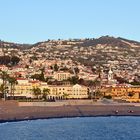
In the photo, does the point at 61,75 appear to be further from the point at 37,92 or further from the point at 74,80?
the point at 37,92

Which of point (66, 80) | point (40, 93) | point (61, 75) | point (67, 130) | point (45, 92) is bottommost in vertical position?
point (67, 130)

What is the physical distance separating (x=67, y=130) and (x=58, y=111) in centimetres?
2328

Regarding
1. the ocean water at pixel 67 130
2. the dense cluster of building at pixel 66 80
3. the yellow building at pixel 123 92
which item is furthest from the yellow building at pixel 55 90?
the ocean water at pixel 67 130

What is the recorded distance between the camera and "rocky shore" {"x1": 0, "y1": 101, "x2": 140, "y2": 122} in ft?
244

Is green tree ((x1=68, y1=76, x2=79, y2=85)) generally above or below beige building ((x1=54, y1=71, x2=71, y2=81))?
below

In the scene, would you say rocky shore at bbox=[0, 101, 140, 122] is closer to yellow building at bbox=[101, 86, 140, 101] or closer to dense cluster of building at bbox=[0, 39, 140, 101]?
yellow building at bbox=[101, 86, 140, 101]

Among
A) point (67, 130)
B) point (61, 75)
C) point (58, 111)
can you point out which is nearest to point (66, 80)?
point (61, 75)

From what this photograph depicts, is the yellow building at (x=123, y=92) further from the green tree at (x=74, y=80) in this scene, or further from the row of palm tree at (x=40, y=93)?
the row of palm tree at (x=40, y=93)

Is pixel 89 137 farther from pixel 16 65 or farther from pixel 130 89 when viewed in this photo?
pixel 16 65

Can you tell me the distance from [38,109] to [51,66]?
8642 cm

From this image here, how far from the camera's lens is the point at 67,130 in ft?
197

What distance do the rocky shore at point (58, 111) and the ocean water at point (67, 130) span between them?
11.3ft

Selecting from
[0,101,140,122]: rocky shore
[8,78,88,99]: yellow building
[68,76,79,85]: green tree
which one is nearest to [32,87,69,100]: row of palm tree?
[8,78,88,99]: yellow building

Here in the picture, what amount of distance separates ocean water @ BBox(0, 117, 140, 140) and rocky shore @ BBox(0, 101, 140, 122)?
344 centimetres
